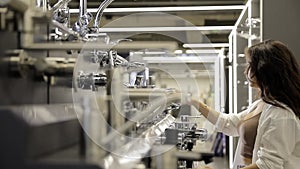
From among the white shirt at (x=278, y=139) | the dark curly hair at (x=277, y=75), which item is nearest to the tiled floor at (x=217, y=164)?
the white shirt at (x=278, y=139)

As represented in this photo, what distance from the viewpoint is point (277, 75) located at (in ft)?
6.18

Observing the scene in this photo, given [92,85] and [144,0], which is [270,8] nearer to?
[144,0]

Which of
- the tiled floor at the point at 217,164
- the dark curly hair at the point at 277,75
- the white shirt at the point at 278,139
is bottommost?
the tiled floor at the point at 217,164

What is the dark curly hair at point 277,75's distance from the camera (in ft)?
6.14

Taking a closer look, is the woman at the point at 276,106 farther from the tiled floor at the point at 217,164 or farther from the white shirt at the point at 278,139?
the tiled floor at the point at 217,164

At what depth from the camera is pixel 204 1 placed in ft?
17.6

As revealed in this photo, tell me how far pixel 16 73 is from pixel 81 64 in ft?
0.54

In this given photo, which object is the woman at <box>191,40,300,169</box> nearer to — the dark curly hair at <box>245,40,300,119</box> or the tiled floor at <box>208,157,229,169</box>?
the dark curly hair at <box>245,40,300,119</box>

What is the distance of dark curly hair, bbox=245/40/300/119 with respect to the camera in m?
1.87

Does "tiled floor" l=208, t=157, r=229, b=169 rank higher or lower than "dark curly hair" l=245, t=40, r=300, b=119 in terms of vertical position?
lower

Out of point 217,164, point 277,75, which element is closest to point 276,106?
point 277,75

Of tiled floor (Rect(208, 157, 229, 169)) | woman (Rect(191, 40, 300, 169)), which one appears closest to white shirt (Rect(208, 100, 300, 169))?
woman (Rect(191, 40, 300, 169))

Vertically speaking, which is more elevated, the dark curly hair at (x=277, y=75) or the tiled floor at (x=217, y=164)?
the dark curly hair at (x=277, y=75)

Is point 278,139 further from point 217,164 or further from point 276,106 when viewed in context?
point 217,164
